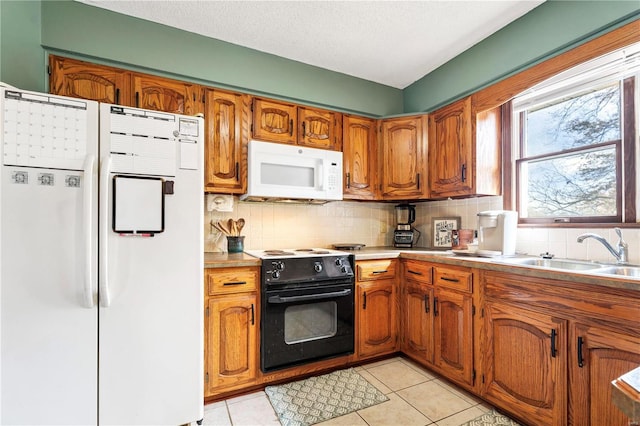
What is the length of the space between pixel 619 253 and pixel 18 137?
10.2 ft

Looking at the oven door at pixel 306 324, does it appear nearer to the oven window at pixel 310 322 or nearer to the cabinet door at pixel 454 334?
the oven window at pixel 310 322

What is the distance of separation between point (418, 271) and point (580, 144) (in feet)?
4.61

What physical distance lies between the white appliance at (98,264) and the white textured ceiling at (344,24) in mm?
942

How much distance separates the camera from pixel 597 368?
53.2 inches

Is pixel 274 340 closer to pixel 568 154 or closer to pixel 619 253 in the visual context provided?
pixel 619 253

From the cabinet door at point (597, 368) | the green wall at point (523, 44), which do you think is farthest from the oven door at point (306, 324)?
the green wall at point (523, 44)

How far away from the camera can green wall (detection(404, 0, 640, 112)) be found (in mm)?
1665

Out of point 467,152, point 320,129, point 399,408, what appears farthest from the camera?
point 320,129

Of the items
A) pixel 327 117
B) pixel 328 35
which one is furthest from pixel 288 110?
pixel 328 35

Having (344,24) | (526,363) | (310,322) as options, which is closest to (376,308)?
(310,322)

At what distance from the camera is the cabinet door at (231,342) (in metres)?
1.93

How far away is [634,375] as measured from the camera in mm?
534

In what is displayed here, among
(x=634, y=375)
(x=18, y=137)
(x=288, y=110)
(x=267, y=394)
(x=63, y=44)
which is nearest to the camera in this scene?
(x=634, y=375)

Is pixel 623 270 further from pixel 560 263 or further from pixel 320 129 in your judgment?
pixel 320 129
